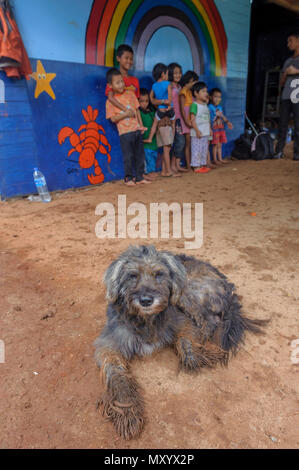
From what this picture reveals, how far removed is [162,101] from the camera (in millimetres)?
7535

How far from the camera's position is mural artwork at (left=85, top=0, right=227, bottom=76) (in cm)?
656

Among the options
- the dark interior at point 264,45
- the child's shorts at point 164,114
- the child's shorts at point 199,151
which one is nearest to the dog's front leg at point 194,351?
the child's shorts at point 164,114

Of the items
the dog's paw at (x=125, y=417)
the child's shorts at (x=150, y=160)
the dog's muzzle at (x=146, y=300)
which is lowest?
the dog's paw at (x=125, y=417)

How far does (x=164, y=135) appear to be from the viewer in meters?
7.90

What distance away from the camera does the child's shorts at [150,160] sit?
8.30 m

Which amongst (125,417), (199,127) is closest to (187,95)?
(199,127)

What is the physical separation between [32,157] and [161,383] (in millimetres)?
5234

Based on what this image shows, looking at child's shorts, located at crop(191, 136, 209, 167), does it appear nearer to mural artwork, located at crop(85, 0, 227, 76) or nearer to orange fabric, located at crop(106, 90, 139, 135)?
orange fabric, located at crop(106, 90, 139, 135)

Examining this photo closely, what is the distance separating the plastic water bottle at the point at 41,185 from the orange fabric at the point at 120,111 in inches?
81.1

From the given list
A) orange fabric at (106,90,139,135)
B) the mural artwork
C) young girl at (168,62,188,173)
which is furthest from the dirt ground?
the mural artwork

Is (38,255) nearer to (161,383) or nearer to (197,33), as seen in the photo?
(161,383)

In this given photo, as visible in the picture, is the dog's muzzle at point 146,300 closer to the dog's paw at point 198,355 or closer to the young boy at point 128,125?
the dog's paw at point 198,355

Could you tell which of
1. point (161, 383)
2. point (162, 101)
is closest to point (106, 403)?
point (161, 383)

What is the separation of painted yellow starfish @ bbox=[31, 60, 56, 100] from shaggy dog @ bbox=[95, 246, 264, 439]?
4959 mm
